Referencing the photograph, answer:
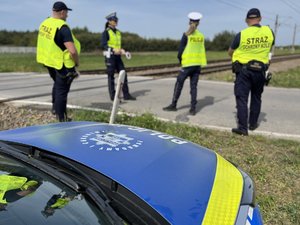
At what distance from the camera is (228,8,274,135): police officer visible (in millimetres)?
5648

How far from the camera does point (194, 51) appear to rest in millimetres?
7016

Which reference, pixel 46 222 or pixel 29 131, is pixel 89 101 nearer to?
pixel 29 131

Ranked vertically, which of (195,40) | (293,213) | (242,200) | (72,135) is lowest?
(293,213)

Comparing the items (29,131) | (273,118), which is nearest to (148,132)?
(29,131)

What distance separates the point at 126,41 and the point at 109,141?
2774 inches

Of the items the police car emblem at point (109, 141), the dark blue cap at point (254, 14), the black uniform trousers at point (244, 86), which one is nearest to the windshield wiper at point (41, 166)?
the police car emblem at point (109, 141)

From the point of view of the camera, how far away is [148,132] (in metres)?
2.87

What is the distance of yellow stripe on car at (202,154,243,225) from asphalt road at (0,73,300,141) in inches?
147

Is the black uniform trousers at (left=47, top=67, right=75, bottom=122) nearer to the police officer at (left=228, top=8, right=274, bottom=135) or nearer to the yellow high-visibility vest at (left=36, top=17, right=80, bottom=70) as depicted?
the yellow high-visibility vest at (left=36, top=17, right=80, bottom=70)

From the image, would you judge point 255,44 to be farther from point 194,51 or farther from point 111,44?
point 111,44

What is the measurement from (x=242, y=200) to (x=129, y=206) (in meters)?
Answer: 0.66

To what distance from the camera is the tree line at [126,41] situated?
221ft

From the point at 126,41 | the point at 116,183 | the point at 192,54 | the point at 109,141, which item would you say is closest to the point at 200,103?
the point at 192,54

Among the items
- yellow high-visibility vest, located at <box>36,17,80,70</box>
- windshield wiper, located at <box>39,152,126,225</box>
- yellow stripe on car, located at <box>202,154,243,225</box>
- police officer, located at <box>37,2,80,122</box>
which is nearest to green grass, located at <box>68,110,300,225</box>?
police officer, located at <box>37,2,80,122</box>
